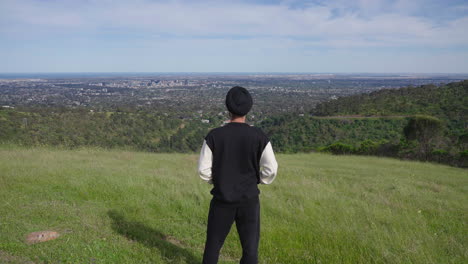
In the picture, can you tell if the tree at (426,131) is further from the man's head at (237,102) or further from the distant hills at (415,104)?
the man's head at (237,102)

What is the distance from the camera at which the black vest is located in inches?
109

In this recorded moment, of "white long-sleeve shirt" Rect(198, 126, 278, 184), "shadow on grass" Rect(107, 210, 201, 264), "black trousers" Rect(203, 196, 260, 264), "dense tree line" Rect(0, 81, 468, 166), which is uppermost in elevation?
"white long-sleeve shirt" Rect(198, 126, 278, 184)

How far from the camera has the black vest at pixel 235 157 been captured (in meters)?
2.77

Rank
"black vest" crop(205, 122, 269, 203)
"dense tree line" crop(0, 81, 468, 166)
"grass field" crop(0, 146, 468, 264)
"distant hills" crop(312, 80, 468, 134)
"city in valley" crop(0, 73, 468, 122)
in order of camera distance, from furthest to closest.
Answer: "city in valley" crop(0, 73, 468, 122)
"distant hills" crop(312, 80, 468, 134)
"dense tree line" crop(0, 81, 468, 166)
"grass field" crop(0, 146, 468, 264)
"black vest" crop(205, 122, 269, 203)

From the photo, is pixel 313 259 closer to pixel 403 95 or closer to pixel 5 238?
pixel 5 238

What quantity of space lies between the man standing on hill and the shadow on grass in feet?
4.33

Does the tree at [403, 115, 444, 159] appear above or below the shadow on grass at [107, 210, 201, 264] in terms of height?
below

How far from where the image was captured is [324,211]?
5.69 metres

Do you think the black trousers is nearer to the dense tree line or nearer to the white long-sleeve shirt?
the white long-sleeve shirt

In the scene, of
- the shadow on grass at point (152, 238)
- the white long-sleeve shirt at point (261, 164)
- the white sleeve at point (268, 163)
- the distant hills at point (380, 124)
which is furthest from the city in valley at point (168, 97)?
the white sleeve at point (268, 163)

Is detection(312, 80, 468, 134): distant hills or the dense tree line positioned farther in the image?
detection(312, 80, 468, 134): distant hills

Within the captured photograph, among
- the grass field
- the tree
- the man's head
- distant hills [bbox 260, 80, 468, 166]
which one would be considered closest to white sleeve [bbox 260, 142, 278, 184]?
the man's head

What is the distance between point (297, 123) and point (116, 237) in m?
46.6

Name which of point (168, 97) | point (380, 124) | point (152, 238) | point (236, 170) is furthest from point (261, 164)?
point (168, 97)
